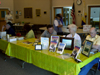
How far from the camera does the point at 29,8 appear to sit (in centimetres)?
1153

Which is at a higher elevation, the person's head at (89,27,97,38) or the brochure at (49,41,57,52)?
the person's head at (89,27,97,38)

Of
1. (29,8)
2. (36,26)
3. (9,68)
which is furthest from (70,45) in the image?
(29,8)

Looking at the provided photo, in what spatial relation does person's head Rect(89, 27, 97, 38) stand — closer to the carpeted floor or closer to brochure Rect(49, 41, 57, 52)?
brochure Rect(49, 41, 57, 52)

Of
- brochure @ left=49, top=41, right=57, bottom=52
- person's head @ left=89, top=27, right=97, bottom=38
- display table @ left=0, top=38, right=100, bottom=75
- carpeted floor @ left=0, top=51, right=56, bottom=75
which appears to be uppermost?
person's head @ left=89, top=27, right=97, bottom=38

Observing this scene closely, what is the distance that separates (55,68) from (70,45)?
65 cm

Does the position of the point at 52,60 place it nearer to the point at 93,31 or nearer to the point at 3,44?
the point at 93,31

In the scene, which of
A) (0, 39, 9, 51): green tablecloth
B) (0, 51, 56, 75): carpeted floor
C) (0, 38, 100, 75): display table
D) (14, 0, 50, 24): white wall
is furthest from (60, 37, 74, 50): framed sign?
(14, 0, 50, 24): white wall

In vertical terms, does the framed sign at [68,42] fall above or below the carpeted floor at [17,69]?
above

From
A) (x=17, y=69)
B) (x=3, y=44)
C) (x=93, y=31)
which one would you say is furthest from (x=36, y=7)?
(x=93, y=31)

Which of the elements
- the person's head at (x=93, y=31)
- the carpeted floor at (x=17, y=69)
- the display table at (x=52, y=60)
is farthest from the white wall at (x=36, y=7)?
the person's head at (x=93, y=31)

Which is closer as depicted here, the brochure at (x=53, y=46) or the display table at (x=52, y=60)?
the display table at (x=52, y=60)

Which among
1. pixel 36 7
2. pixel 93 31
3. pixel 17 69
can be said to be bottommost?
pixel 17 69

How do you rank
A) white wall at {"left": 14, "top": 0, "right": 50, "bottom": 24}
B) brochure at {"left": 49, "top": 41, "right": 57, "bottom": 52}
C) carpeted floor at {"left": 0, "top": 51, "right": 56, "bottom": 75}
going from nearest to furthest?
1. brochure at {"left": 49, "top": 41, "right": 57, "bottom": 52}
2. carpeted floor at {"left": 0, "top": 51, "right": 56, "bottom": 75}
3. white wall at {"left": 14, "top": 0, "right": 50, "bottom": 24}

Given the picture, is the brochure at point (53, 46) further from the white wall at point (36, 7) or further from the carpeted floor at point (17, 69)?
the white wall at point (36, 7)
